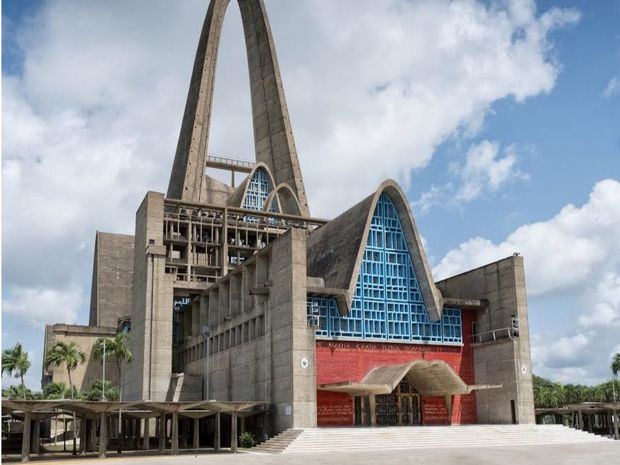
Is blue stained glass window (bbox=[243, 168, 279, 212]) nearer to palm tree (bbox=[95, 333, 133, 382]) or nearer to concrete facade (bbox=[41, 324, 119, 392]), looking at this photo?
palm tree (bbox=[95, 333, 133, 382])

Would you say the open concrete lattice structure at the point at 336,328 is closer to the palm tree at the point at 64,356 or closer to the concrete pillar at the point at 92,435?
the palm tree at the point at 64,356

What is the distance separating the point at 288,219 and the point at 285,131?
14.3 m

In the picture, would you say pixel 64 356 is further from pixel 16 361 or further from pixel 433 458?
pixel 433 458

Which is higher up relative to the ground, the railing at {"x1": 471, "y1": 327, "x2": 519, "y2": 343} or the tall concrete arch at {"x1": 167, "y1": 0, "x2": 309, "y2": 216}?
the tall concrete arch at {"x1": 167, "y1": 0, "x2": 309, "y2": 216}

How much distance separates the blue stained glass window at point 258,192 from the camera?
7719cm

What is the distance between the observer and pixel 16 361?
2901 inches

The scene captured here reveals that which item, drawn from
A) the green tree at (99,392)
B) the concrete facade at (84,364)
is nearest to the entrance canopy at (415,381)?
the green tree at (99,392)

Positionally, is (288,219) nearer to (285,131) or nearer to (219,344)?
(285,131)

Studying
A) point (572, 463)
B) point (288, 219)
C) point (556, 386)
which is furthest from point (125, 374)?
point (556, 386)

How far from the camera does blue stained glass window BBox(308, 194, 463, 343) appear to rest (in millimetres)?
47094

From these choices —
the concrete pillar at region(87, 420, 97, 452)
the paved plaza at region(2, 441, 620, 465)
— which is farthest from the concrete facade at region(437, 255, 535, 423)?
the concrete pillar at region(87, 420, 97, 452)

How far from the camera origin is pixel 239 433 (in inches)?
1847

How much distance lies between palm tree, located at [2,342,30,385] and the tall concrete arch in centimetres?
2267

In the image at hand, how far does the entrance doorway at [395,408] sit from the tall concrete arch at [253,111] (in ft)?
107
